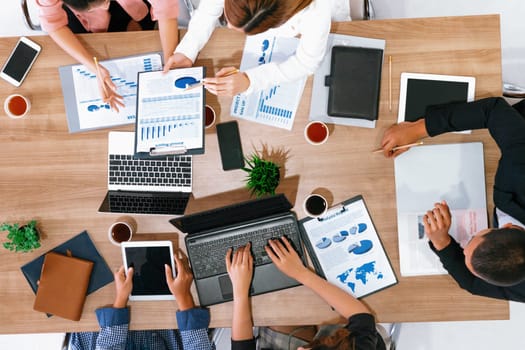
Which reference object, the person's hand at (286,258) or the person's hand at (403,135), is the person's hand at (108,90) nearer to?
the person's hand at (286,258)

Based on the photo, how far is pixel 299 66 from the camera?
1422mm

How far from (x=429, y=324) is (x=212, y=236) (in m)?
1.39

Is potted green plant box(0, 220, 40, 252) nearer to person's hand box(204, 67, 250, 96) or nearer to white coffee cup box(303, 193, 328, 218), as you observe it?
person's hand box(204, 67, 250, 96)

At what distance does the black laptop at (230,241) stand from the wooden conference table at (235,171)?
0.04m

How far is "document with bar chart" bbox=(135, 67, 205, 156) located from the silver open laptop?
0.10 meters

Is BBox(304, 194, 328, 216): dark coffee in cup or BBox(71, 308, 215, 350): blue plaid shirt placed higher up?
BBox(304, 194, 328, 216): dark coffee in cup

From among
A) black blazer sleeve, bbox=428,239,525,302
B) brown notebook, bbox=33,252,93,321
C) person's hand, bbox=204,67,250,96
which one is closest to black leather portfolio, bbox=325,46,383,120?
person's hand, bbox=204,67,250,96

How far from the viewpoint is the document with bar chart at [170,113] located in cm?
139

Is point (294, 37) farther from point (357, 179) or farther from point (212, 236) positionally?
point (212, 236)

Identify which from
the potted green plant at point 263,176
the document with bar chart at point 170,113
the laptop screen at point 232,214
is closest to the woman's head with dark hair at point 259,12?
the document with bar chart at point 170,113

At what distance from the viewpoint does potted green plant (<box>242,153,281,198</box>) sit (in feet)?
4.69

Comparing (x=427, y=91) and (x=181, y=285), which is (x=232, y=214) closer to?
(x=181, y=285)


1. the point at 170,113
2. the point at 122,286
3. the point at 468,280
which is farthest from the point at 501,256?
the point at 122,286

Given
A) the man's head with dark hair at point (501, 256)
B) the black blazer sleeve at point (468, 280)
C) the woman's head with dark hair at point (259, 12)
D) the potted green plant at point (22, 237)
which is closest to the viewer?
the woman's head with dark hair at point (259, 12)
